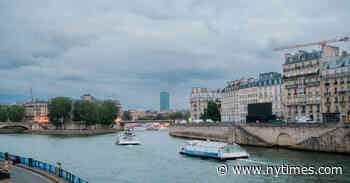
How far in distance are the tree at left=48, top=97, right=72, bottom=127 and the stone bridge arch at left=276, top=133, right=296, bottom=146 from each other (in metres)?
130

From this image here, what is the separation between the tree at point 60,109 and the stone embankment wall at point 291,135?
331ft

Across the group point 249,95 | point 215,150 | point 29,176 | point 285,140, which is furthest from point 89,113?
point 29,176

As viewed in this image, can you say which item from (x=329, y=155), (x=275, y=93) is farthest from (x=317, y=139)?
(x=275, y=93)

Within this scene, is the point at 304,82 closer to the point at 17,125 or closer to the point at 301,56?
the point at 301,56

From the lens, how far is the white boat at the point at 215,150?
2419 inches

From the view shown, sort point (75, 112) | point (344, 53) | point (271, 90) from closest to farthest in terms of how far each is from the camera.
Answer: point (344, 53) < point (271, 90) < point (75, 112)

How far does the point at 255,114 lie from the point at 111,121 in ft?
403

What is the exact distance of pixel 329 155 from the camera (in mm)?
60719

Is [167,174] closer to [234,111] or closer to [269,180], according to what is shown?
[269,180]

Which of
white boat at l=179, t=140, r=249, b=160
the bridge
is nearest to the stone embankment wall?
white boat at l=179, t=140, r=249, b=160

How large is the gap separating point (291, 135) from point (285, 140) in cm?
228

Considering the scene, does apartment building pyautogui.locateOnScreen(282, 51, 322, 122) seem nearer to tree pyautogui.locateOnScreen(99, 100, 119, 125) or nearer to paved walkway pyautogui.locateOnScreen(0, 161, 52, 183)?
paved walkway pyautogui.locateOnScreen(0, 161, 52, 183)

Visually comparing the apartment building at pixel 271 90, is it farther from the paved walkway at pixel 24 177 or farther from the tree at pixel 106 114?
the paved walkway at pixel 24 177

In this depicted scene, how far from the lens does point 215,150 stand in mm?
63406
